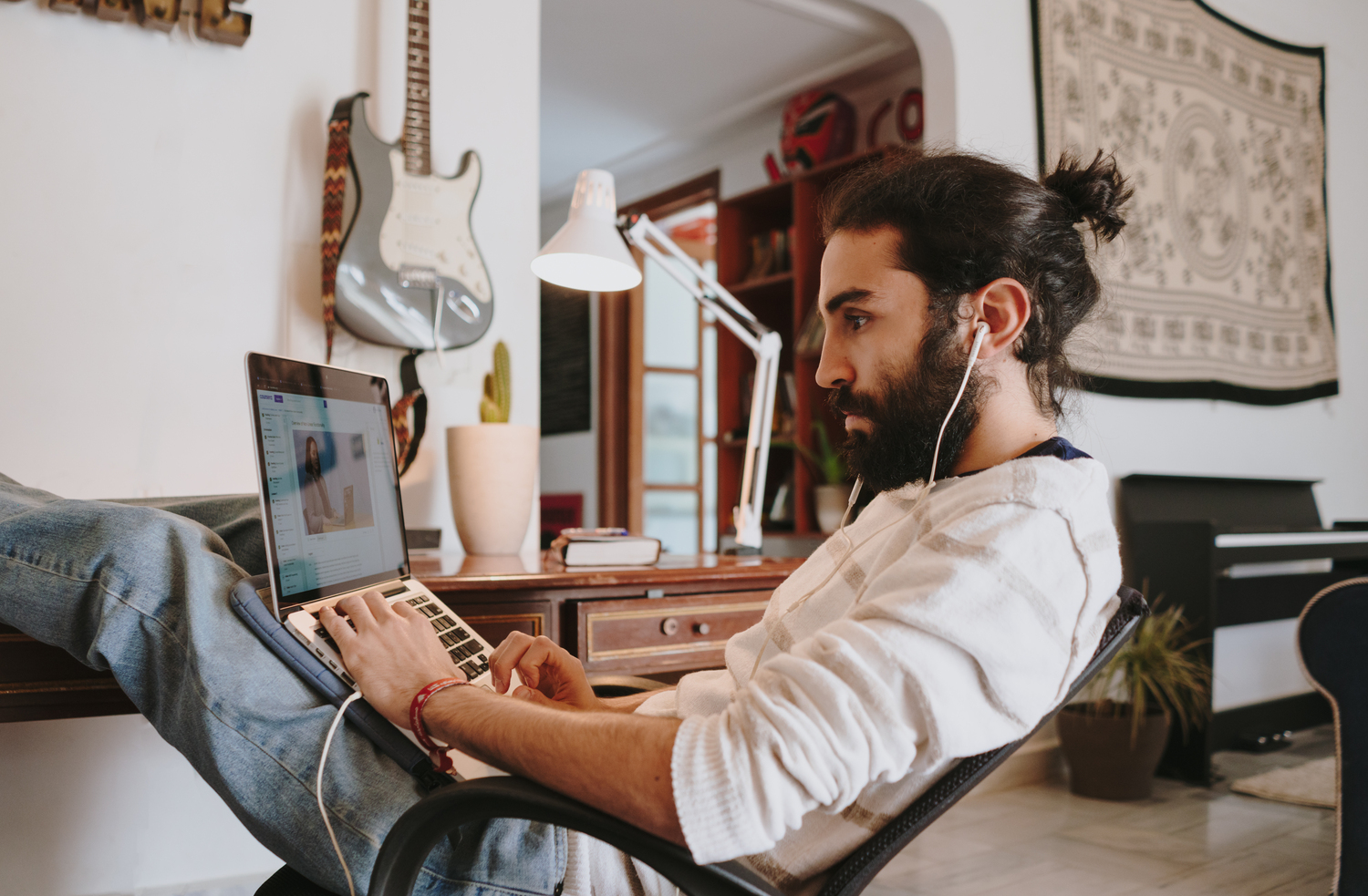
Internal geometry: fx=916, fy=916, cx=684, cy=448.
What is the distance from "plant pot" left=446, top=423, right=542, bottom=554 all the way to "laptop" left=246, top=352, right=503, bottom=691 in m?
0.51

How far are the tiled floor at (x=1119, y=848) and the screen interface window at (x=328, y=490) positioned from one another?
1.54 metres

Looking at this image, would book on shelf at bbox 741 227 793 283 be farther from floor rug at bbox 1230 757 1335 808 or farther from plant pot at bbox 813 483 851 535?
floor rug at bbox 1230 757 1335 808

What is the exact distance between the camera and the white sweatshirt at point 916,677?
71 centimetres

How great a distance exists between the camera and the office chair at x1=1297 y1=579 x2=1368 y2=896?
1599mm

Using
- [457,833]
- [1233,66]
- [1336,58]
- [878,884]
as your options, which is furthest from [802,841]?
[1336,58]

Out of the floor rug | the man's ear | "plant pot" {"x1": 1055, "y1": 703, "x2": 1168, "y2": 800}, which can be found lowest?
the floor rug

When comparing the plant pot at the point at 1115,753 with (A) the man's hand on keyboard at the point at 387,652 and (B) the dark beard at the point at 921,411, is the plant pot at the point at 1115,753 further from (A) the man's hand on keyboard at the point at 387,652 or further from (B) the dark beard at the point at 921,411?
(A) the man's hand on keyboard at the point at 387,652

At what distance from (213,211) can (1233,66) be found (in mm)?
3831

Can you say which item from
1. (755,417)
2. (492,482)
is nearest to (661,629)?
(492,482)

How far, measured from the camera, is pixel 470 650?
1.13m

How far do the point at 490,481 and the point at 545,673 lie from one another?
2.09ft

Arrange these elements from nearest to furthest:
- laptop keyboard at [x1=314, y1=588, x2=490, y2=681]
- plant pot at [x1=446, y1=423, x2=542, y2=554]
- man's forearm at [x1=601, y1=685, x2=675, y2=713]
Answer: laptop keyboard at [x1=314, y1=588, x2=490, y2=681] < man's forearm at [x1=601, y1=685, x2=675, y2=713] < plant pot at [x1=446, y1=423, x2=542, y2=554]

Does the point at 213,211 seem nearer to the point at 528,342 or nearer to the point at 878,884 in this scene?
the point at 528,342

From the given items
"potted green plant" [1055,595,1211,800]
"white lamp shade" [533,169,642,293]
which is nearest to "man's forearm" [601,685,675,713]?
"white lamp shade" [533,169,642,293]
